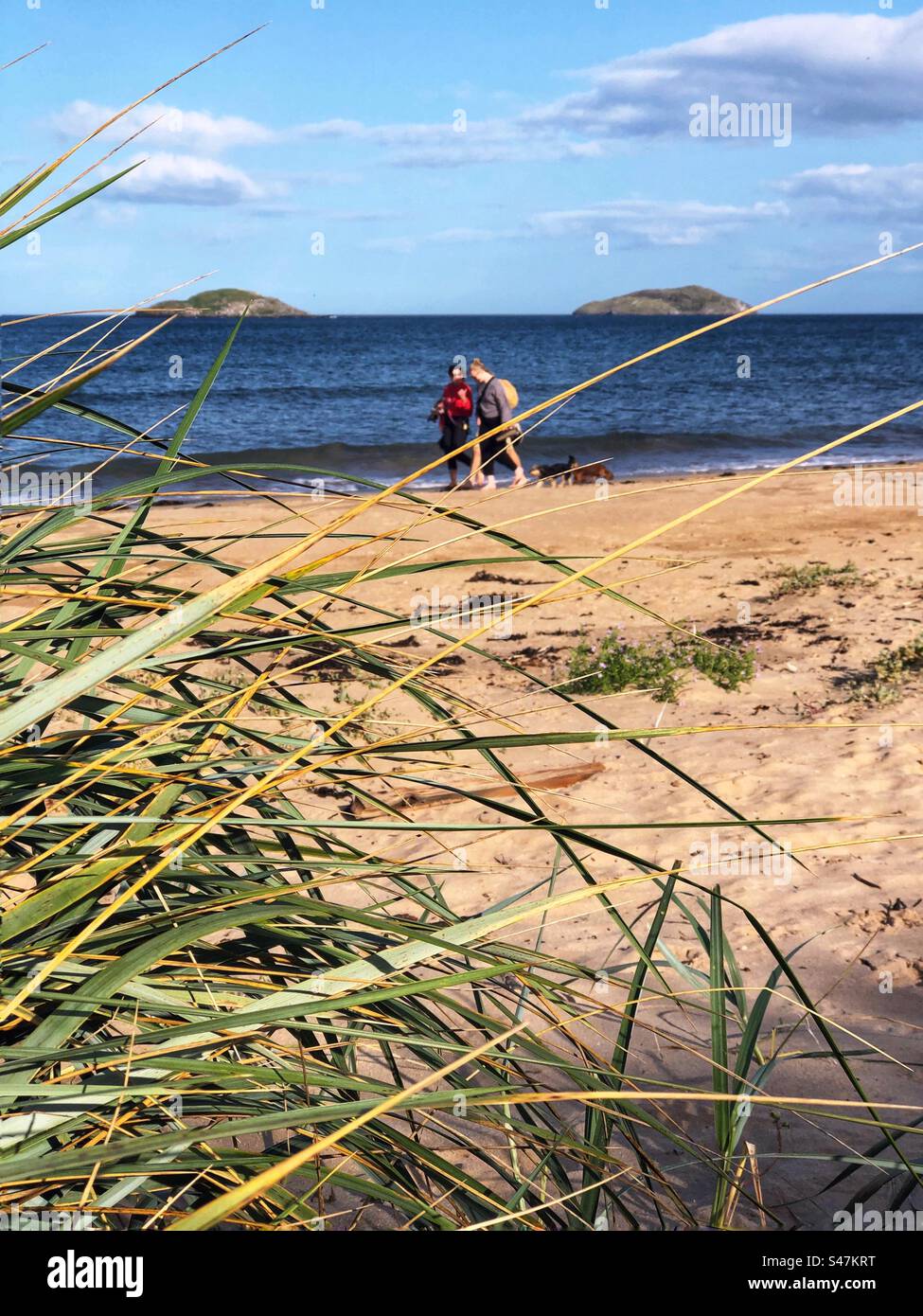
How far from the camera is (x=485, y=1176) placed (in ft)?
7.38

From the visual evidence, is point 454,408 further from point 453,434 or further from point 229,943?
point 229,943

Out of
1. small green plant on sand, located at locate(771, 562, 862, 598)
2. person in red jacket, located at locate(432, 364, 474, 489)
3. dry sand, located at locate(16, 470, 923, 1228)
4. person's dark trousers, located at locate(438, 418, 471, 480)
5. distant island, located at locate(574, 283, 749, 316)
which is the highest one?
distant island, located at locate(574, 283, 749, 316)

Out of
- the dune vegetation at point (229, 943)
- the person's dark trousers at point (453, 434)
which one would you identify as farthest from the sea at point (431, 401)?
the person's dark trousers at point (453, 434)

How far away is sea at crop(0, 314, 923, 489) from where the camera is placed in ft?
62.5

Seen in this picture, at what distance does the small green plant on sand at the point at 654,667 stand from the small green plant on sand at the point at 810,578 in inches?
76.6

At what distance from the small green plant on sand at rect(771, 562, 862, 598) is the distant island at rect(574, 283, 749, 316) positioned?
131055 mm

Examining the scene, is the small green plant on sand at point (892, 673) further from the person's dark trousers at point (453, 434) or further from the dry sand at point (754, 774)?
the person's dark trousers at point (453, 434)

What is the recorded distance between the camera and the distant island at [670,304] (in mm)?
142500

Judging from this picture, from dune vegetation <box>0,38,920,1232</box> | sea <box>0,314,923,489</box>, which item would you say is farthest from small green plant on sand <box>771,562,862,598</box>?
dune vegetation <box>0,38,920,1232</box>

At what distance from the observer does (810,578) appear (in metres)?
8.24

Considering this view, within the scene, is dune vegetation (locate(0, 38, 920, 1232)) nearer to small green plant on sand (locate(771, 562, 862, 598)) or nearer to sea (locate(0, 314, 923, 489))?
sea (locate(0, 314, 923, 489))
